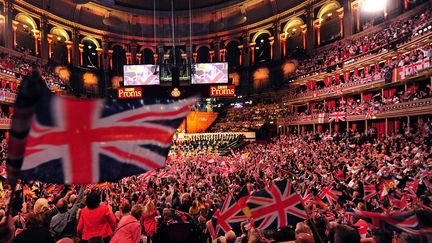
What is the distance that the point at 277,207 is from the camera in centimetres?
543

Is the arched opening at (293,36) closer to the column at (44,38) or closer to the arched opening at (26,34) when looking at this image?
the column at (44,38)

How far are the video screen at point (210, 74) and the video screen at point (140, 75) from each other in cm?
537

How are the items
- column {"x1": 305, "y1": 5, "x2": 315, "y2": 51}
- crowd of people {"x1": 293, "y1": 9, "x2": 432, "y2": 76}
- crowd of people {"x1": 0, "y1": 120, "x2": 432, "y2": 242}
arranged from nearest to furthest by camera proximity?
crowd of people {"x1": 0, "y1": 120, "x2": 432, "y2": 242}, crowd of people {"x1": 293, "y1": 9, "x2": 432, "y2": 76}, column {"x1": 305, "y1": 5, "x2": 315, "y2": 51}

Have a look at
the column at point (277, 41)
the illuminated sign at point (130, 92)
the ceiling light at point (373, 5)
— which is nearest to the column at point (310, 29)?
the column at point (277, 41)

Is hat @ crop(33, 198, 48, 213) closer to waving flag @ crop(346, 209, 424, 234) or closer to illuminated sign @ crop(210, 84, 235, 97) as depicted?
waving flag @ crop(346, 209, 424, 234)

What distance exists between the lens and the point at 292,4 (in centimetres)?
4491

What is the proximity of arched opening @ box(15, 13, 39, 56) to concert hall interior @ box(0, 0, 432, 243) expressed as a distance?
19 centimetres

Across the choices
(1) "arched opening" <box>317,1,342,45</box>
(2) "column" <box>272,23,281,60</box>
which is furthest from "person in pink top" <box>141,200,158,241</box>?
(2) "column" <box>272,23,281,60</box>

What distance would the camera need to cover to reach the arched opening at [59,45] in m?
45.4

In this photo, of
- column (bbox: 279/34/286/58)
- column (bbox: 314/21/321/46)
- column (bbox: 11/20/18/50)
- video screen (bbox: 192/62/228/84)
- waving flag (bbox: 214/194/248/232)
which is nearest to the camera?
waving flag (bbox: 214/194/248/232)

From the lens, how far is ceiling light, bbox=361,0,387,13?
107ft

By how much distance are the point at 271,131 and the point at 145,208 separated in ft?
120

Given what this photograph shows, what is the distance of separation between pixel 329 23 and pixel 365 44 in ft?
36.7

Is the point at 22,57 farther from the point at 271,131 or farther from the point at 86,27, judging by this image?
the point at 271,131
